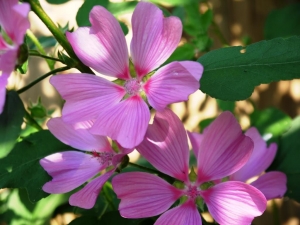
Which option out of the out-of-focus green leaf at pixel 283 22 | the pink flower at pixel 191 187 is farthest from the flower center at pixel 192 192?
the out-of-focus green leaf at pixel 283 22

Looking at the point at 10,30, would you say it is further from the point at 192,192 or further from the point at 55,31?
the point at 192,192

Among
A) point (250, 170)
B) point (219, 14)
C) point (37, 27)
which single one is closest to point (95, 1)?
point (250, 170)

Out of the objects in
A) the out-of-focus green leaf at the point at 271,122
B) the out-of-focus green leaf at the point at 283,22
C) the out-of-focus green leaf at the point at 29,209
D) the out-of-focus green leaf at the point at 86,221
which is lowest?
the out-of-focus green leaf at the point at 29,209

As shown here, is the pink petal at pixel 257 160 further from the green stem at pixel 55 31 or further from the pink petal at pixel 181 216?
the green stem at pixel 55 31

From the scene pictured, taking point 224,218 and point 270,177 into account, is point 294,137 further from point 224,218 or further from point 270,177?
point 224,218

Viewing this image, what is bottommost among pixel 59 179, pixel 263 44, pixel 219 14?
pixel 59 179

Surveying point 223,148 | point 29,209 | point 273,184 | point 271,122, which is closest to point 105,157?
point 223,148
